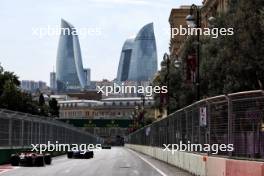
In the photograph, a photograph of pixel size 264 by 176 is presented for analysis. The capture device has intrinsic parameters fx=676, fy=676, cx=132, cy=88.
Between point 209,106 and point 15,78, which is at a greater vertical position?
point 15,78

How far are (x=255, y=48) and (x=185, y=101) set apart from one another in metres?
30.8

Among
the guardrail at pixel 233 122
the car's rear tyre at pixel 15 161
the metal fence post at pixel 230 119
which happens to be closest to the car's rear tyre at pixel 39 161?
the car's rear tyre at pixel 15 161

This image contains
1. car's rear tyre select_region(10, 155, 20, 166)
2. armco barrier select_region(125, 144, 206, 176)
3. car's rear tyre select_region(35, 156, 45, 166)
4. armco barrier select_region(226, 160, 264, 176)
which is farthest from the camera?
car's rear tyre select_region(10, 155, 20, 166)

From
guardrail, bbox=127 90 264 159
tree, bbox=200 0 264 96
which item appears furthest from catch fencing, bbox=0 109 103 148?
guardrail, bbox=127 90 264 159

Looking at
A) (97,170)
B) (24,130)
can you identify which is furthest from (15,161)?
(24,130)

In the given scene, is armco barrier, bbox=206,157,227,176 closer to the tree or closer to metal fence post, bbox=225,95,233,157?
metal fence post, bbox=225,95,233,157

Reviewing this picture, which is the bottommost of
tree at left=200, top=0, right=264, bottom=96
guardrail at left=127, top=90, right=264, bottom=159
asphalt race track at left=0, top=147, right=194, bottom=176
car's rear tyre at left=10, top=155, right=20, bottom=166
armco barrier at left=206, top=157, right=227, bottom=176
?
asphalt race track at left=0, top=147, right=194, bottom=176

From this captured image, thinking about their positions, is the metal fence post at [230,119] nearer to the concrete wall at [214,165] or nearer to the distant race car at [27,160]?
the concrete wall at [214,165]

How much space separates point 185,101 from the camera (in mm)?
68875

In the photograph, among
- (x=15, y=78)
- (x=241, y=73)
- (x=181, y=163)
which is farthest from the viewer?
(x=15, y=78)

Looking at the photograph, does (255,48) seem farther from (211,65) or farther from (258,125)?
(258,125)

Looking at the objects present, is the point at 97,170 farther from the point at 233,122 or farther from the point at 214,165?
the point at 233,122

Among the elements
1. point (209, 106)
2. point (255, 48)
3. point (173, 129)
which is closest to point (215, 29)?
point (255, 48)

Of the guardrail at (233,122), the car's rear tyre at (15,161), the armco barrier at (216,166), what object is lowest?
the car's rear tyre at (15,161)
